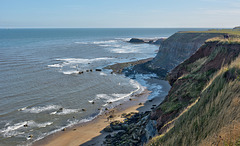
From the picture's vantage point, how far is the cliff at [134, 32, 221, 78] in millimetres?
52188

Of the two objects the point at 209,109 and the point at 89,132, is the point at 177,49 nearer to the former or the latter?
the point at 89,132

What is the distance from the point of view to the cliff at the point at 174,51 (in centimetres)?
5219

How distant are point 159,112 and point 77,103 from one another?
66.5 ft

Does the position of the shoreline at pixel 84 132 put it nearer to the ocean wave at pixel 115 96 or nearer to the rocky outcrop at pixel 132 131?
the rocky outcrop at pixel 132 131

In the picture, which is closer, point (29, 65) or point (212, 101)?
point (212, 101)

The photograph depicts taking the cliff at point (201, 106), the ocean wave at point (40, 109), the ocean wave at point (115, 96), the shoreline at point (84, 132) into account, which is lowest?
the shoreline at point (84, 132)

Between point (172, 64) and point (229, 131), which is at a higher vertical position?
point (229, 131)

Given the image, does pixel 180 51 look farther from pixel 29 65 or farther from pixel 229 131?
pixel 229 131

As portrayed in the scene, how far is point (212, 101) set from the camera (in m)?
8.41

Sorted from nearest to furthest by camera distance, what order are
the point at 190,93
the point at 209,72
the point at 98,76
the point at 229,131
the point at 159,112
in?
the point at 229,131 → the point at 190,93 → the point at 209,72 → the point at 159,112 → the point at 98,76

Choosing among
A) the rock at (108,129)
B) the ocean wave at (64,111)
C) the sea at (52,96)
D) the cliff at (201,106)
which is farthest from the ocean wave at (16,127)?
the cliff at (201,106)

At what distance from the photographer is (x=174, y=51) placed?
57.8m

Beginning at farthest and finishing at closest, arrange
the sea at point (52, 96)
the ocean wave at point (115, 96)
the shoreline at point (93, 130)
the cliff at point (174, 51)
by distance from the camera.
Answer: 1. the cliff at point (174, 51)
2. the ocean wave at point (115, 96)
3. the sea at point (52, 96)
4. the shoreline at point (93, 130)

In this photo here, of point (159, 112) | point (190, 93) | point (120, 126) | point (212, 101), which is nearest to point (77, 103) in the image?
point (120, 126)
